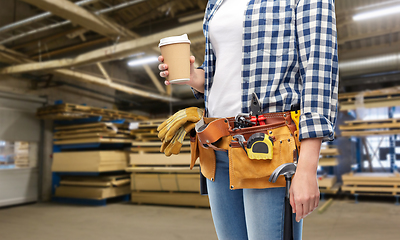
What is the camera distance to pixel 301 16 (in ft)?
3.44

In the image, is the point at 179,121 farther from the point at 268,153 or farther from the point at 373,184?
the point at 373,184

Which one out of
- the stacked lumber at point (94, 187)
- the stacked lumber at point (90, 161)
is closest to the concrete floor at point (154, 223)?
the stacked lumber at point (94, 187)

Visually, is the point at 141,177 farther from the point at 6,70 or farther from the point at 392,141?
the point at 392,141

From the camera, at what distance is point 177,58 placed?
1212 millimetres

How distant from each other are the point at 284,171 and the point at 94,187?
791 cm

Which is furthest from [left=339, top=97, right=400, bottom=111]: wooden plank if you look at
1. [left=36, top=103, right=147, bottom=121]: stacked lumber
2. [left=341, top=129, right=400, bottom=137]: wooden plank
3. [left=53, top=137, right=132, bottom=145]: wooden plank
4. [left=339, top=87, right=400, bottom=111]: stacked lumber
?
[left=36, top=103, right=147, bottom=121]: stacked lumber

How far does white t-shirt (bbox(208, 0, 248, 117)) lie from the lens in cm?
116

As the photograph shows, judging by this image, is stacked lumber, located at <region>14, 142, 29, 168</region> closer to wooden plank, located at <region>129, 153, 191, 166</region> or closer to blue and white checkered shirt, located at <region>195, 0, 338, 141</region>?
wooden plank, located at <region>129, 153, 191, 166</region>

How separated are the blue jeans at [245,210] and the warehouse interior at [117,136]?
4.03 m

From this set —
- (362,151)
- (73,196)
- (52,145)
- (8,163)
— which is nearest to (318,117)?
(73,196)

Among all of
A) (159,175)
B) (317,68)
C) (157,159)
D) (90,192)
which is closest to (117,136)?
(157,159)

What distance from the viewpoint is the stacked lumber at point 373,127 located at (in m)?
7.55

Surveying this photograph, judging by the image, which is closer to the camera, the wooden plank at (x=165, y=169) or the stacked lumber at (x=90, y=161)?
the wooden plank at (x=165, y=169)

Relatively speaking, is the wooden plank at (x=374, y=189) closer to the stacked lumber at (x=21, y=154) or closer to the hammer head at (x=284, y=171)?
the hammer head at (x=284, y=171)
